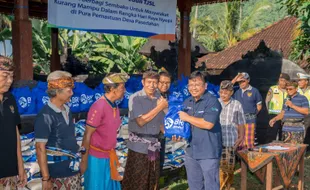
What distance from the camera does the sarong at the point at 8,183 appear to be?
3.14 m

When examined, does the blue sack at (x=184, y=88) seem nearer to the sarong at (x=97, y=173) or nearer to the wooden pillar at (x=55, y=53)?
the sarong at (x=97, y=173)

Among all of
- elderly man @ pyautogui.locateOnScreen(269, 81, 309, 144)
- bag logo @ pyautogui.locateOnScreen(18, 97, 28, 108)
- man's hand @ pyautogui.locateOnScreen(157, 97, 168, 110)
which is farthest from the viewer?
elderly man @ pyautogui.locateOnScreen(269, 81, 309, 144)

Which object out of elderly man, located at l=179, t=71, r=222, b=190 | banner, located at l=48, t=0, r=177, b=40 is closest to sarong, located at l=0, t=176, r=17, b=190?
elderly man, located at l=179, t=71, r=222, b=190

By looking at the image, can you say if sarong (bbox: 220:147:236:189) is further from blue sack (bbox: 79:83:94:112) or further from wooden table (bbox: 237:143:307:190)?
blue sack (bbox: 79:83:94:112)

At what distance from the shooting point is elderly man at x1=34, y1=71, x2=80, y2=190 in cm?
323

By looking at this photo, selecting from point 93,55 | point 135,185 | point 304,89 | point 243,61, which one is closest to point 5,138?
point 135,185

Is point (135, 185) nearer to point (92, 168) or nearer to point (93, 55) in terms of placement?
point (92, 168)

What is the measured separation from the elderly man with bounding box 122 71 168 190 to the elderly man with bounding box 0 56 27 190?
129cm

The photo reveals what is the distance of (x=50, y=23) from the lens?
560 centimetres

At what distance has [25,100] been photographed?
461 centimetres

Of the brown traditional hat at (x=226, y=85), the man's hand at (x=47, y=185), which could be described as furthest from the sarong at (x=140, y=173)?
the brown traditional hat at (x=226, y=85)

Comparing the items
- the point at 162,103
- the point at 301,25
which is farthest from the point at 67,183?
the point at 301,25

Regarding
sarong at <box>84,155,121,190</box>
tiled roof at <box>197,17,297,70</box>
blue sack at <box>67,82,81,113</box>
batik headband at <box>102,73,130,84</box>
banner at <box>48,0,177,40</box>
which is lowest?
sarong at <box>84,155,121,190</box>

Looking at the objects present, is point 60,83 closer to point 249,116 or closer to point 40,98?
point 40,98
